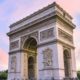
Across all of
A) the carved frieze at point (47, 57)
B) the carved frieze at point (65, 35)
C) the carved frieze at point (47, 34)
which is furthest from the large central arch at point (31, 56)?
the carved frieze at point (65, 35)

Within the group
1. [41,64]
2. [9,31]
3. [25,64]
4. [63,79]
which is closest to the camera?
[63,79]

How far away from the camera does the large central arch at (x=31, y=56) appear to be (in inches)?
740

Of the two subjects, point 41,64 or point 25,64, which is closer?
point 41,64

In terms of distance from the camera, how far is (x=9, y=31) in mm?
20750

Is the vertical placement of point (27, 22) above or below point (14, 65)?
above

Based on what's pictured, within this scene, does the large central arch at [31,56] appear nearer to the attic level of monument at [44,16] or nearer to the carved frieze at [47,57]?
the attic level of monument at [44,16]

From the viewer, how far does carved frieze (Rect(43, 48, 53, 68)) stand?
15358 millimetres

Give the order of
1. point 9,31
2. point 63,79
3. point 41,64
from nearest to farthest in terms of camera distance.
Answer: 1. point 63,79
2. point 41,64
3. point 9,31

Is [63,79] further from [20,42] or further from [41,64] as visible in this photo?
[20,42]

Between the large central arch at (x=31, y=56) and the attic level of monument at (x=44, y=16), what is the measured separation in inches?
73.4

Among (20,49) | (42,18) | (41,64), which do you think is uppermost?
(42,18)

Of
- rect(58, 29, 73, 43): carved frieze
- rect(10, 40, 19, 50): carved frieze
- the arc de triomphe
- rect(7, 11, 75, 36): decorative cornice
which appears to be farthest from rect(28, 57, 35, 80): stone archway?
rect(58, 29, 73, 43): carved frieze

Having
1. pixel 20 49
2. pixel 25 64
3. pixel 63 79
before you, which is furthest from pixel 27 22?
pixel 63 79

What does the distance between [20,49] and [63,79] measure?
5991mm
